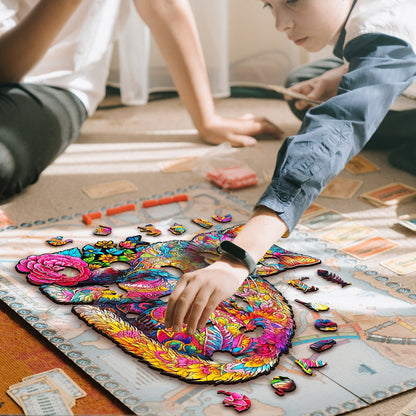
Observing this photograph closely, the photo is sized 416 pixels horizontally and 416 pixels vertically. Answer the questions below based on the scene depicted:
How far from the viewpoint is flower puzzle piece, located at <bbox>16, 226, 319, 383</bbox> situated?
3.39ft

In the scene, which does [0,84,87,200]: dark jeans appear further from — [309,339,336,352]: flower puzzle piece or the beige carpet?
[309,339,336,352]: flower puzzle piece

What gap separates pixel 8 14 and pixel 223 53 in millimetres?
999

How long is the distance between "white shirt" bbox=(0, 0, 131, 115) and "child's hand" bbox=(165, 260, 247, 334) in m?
1.21

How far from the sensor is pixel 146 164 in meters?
1.95

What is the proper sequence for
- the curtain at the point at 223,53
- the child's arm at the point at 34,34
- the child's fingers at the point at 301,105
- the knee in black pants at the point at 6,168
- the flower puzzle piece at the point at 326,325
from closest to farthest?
the flower puzzle piece at the point at 326,325 → the knee in black pants at the point at 6,168 → the child's arm at the point at 34,34 → the child's fingers at the point at 301,105 → the curtain at the point at 223,53

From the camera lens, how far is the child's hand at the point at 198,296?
92 centimetres

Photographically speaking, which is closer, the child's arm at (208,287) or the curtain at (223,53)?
the child's arm at (208,287)

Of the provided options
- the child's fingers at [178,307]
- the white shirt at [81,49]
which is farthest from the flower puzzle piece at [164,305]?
the white shirt at [81,49]

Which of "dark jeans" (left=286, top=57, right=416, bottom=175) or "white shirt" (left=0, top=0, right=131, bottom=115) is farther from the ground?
"white shirt" (left=0, top=0, right=131, bottom=115)

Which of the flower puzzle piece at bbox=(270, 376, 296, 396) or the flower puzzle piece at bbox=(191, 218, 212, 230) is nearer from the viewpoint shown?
the flower puzzle piece at bbox=(270, 376, 296, 396)

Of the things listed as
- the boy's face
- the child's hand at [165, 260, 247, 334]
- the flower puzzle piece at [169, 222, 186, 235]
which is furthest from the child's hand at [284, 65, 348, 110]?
the child's hand at [165, 260, 247, 334]

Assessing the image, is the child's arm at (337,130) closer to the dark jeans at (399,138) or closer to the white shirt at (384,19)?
the white shirt at (384,19)

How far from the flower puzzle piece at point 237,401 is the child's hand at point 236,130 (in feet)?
3.95

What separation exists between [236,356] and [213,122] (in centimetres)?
114
